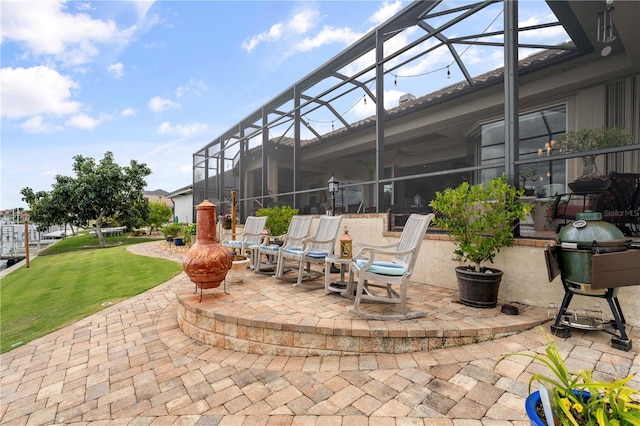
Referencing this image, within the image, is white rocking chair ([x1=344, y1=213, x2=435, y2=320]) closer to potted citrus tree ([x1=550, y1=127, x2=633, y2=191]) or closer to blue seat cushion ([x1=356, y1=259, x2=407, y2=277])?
blue seat cushion ([x1=356, y1=259, x2=407, y2=277])

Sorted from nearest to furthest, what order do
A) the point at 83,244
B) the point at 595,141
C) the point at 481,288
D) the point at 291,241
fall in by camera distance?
the point at 481,288 → the point at 595,141 → the point at 291,241 → the point at 83,244

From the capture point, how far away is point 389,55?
5.05m

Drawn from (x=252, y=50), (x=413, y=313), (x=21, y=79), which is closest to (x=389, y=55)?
(x=413, y=313)

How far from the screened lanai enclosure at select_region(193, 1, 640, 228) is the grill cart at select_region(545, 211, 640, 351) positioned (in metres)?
0.93

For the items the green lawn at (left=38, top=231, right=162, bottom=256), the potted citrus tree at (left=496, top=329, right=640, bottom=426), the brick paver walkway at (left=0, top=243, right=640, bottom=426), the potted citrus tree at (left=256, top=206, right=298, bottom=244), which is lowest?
the green lawn at (left=38, top=231, right=162, bottom=256)

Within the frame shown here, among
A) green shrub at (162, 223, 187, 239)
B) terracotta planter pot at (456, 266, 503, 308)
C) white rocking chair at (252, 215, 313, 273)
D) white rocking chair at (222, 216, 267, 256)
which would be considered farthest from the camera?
green shrub at (162, 223, 187, 239)

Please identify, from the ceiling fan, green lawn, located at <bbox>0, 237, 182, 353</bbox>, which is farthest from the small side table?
the ceiling fan

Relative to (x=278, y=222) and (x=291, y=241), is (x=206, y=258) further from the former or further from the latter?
(x=278, y=222)

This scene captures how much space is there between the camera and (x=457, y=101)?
6805mm

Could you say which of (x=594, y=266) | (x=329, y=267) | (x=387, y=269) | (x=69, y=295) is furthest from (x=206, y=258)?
(x=69, y=295)

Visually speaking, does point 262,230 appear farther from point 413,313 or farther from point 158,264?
point 158,264

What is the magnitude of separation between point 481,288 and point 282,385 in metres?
2.23

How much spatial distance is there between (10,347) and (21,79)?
1349 centimetres

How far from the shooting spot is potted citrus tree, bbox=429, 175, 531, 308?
293cm
